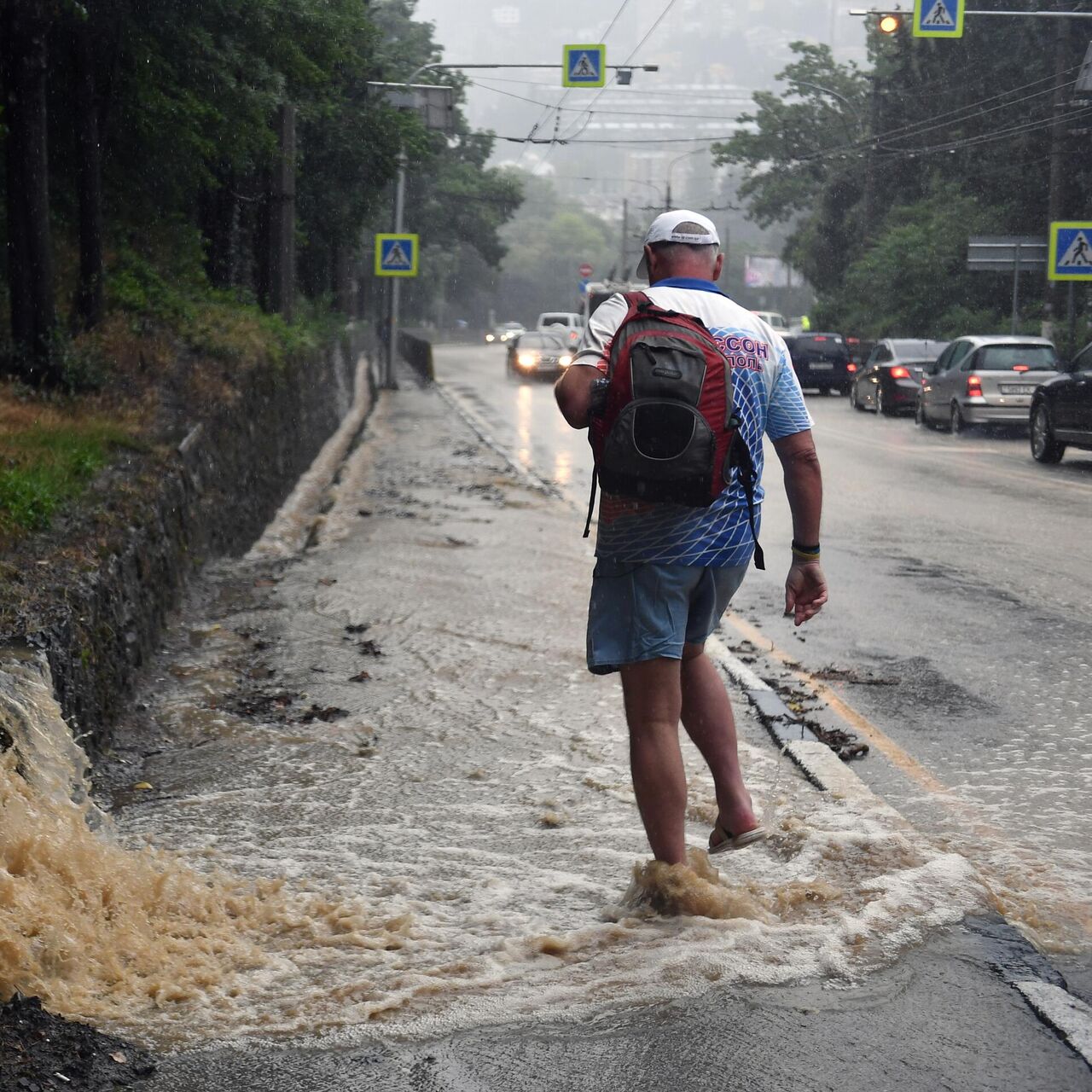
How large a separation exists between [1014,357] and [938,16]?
16.7ft

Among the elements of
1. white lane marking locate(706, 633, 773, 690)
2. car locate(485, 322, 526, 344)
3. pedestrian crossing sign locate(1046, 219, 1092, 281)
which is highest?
pedestrian crossing sign locate(1046, 219, 1092, 281)

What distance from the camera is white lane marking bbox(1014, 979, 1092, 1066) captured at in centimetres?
362

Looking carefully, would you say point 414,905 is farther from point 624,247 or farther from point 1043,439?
point 624,247

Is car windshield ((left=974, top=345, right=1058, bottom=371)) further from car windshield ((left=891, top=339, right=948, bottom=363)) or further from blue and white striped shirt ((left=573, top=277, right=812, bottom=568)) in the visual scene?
blue and white striped shirt ((left=573, top=277, right=812, bottom=568))

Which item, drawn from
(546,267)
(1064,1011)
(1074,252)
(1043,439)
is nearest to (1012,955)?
(1064,1011)

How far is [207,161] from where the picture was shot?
59.3 feet

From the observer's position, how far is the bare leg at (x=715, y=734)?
4.76 metres

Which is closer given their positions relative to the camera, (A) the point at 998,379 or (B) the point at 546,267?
(A) the point at 998,379

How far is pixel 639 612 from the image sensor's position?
4434mm

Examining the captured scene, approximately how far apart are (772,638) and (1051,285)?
28.4 meters

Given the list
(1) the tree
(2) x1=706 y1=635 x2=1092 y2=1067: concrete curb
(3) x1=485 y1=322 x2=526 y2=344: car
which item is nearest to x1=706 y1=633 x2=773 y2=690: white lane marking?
(2) x1=706 y1=635 x2=1092 y2=1067: concrete curb

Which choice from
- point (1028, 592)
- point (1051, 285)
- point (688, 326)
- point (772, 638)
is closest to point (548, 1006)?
point (688, 326)

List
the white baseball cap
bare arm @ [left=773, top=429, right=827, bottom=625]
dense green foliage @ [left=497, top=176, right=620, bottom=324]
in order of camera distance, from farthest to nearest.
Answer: dense green foliage @ [left=497, top=176, right=620, bottom=324], bare arm @ [left=773, top=429, right=827, bottom=625], the white baseball cap

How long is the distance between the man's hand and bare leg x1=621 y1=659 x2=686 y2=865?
0.52 metres
